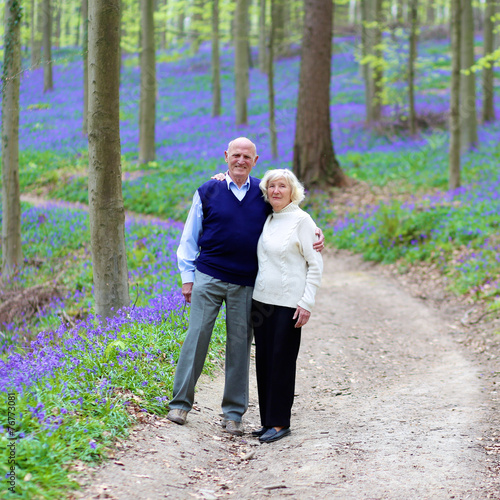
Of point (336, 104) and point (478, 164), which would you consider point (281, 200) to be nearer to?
point (478, 164)

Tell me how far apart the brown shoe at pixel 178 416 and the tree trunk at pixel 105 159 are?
1.84 meters

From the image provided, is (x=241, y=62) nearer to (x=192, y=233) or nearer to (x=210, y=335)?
(x=192, y=233)

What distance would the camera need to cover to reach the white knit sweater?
4.55 m

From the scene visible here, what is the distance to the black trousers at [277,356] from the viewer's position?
15.3ft

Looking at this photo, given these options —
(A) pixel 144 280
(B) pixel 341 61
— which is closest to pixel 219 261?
(A) pixel 144 280

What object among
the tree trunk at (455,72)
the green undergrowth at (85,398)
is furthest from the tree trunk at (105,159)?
the tree trunk at (455,72)

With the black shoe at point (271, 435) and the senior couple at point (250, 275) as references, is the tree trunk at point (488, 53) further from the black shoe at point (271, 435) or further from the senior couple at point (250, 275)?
the black shoe at point (271, 435)

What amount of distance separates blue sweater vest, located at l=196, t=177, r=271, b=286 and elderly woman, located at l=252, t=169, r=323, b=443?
3.8 inches

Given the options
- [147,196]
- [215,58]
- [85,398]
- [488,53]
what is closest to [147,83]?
[147,196]

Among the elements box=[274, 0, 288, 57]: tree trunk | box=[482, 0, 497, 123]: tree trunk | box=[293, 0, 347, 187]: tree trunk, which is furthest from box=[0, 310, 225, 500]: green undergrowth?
box=[482, 0, 497, 123]: tree trunk

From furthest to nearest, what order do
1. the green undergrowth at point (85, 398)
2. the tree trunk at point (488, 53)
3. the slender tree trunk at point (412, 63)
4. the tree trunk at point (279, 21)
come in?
the tree trunk at point (488, 53)
the slender tree trunk at point (412, 63)
the tree trunk at point (279, 21)
the green undergrowth at point (85, 398)

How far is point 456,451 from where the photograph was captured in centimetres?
429

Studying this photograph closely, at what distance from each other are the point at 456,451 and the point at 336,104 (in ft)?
89.0

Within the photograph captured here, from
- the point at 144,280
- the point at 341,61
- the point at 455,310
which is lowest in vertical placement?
the point at 455,310
